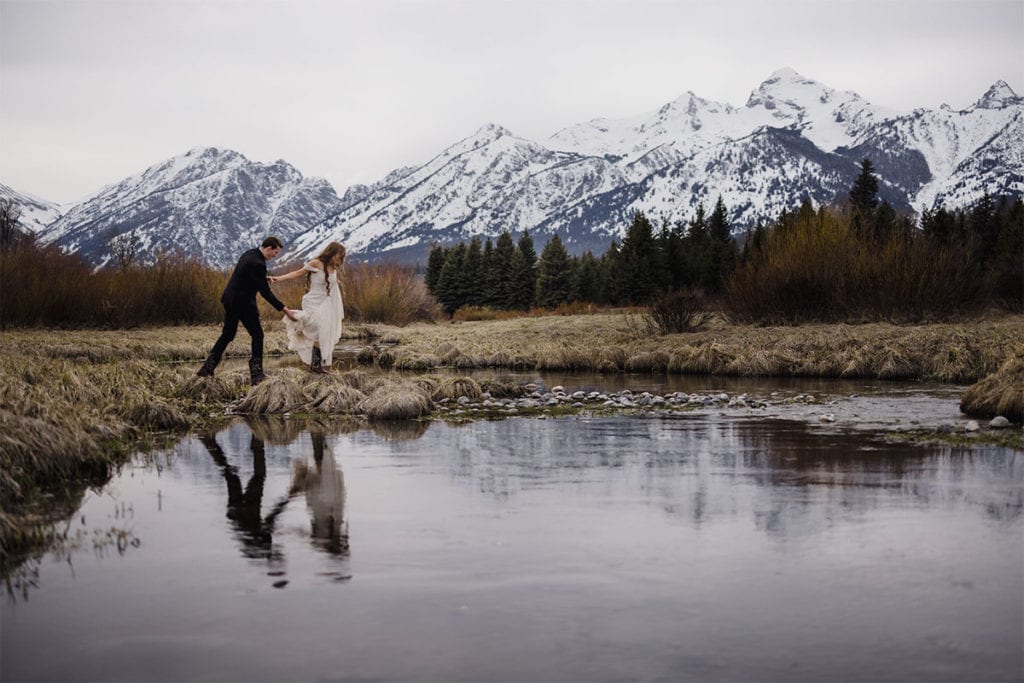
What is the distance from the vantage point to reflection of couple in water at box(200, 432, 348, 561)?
20.4 feet

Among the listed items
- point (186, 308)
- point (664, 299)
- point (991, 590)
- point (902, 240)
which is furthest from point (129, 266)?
point (991, 590)

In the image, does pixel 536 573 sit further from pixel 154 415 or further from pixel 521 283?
pixel 521 283

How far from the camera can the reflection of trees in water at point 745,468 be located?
735 cm

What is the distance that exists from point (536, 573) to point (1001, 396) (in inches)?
379

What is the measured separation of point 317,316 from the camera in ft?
51.6

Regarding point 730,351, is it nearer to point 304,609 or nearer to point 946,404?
point 946,404

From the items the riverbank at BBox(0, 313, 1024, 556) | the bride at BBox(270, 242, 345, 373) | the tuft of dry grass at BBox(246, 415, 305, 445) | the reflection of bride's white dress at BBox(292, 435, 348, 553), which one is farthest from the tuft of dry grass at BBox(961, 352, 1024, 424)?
the bride at BBox(270, 242, 345, 373)

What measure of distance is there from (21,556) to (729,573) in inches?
172

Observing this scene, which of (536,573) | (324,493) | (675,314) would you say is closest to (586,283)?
(675,314)

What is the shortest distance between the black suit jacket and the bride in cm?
61

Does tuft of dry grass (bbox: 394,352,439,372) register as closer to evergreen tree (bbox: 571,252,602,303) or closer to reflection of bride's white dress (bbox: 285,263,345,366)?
reflection of bride's white dress (bbox: 285,263,345,366)

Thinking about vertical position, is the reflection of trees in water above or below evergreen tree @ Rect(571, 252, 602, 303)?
below

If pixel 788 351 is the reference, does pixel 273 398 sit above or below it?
below

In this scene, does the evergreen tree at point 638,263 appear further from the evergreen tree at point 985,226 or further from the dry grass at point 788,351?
the dry grass at point 788,351
